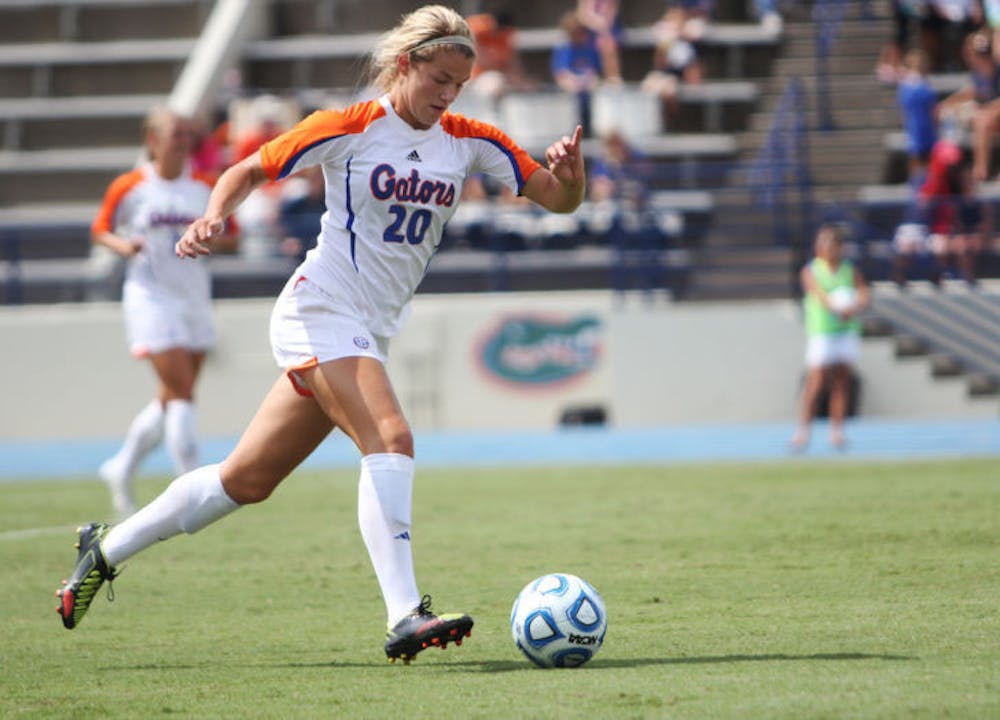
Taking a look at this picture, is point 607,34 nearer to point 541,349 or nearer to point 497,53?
point 497,53

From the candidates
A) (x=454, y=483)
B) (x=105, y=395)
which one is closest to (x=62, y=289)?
(x=105, y=395)

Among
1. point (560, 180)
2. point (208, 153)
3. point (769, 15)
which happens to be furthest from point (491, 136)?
point (769, 15)

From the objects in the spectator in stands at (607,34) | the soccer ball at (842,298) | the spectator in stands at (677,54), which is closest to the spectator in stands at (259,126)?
the spectator in stands at (607,34)

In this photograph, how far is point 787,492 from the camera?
1264 cm

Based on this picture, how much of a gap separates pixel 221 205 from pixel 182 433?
18.2 feet

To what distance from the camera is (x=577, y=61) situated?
2358 cm

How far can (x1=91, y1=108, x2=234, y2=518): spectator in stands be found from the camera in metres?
11.9

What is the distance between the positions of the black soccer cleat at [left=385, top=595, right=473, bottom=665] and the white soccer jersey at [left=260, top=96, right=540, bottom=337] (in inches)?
48.3

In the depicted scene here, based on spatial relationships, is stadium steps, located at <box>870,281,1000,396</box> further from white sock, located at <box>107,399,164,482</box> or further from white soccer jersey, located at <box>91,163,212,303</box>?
white sock, located at <box>107,399,164,482</box>

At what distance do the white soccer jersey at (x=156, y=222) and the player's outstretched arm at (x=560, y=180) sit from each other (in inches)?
218

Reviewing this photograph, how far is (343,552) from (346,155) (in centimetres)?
398

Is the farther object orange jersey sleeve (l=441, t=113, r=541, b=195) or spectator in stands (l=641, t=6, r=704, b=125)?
spectator in stands (l=641, t=6, r=704, b=125)

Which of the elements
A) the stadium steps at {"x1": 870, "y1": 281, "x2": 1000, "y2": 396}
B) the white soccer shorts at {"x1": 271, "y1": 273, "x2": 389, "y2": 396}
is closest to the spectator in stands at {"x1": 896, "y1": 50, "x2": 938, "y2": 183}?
the stadium steps at {"x1": 870, "y1": 281, "x2": 1000, "y2": 396}

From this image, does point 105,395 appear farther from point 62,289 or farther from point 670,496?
point 670,496
